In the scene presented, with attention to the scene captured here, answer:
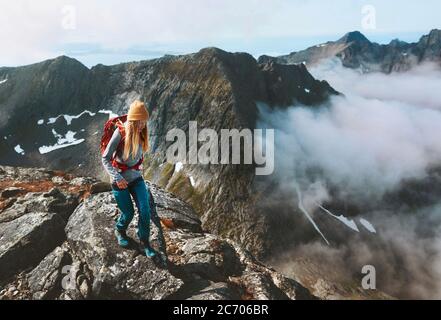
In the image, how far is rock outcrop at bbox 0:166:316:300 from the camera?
16.0 meters

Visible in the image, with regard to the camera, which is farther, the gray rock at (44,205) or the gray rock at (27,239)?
the gray rock at (44,205)

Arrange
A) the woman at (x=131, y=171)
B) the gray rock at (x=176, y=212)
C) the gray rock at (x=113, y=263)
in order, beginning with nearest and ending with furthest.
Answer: the woman at (x=131, y=171), the gray rock at (x=113, y=263), the gray rock at (x=176, y=212)

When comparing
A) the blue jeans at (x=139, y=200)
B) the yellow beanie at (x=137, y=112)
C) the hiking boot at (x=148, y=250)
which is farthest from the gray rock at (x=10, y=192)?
the yellow beanie at (x=137, y=112)

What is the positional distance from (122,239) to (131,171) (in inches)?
121

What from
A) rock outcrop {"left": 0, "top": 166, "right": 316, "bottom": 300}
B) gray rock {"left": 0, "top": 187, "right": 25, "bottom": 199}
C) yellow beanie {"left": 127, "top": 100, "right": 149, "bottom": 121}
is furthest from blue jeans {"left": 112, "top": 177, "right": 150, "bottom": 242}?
gray rock {"left": 0, "top": 187, "right": 25, "bottom": 199}

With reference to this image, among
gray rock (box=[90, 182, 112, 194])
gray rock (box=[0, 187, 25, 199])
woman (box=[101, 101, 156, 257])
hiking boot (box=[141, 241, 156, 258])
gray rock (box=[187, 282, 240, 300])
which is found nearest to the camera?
woman (box=[101, 101, 156, 257])

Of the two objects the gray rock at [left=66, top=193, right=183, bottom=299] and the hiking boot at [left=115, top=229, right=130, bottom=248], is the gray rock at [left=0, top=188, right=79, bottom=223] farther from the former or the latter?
the hiking boot at [left=115, top=229, right=130, bottom=248]

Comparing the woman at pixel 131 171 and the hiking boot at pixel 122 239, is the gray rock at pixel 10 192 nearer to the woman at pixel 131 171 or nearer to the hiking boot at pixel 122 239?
the hiking boot at pixel 122 239

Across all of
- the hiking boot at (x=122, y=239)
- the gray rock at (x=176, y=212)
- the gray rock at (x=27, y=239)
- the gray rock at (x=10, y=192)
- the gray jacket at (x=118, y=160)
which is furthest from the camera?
the gray rock at (x=10, y=192)

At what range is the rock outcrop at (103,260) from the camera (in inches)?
630

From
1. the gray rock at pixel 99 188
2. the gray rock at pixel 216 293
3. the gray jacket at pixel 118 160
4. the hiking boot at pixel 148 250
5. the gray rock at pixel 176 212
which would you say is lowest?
the gray rock at pixel 216 293

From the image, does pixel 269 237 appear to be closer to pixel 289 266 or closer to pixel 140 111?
pixel 289 266

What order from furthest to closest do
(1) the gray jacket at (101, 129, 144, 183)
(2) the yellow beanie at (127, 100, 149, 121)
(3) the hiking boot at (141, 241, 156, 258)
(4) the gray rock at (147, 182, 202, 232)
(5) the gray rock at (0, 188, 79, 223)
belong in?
(4) the gray rock at (147, 182, 202, 232) < (5) the gray rock at (0, 188, 79, 223) < (3) the hiking boot at (141, 241, 156, 258) < (1) the gray jacket at (101, 129, 144, 183) < (2) the yellow beanie at (127, 100, 149, 121)

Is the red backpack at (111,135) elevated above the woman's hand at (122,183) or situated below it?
above
